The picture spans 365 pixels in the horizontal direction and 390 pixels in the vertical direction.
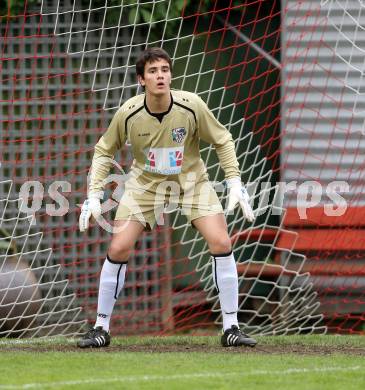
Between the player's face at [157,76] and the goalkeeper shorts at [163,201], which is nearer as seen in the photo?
the player's face at [157,76]

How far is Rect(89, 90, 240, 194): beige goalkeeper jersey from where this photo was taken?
7.06 meters

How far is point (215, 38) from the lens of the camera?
388 inches

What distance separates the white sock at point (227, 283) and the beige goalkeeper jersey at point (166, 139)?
0.51 metres

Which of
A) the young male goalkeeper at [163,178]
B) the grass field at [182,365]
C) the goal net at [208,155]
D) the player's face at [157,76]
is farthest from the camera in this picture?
the goal net at [208,155]

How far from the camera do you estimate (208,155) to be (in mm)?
9164

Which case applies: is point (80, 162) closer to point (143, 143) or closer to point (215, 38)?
point (215, 38)

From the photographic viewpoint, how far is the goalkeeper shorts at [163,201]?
7.12 meters

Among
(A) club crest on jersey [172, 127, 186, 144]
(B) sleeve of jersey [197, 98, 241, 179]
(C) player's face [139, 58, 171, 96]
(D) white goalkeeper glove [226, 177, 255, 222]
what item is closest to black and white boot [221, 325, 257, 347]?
(D) white goalkeeper glove [226, 177, 255, 222]

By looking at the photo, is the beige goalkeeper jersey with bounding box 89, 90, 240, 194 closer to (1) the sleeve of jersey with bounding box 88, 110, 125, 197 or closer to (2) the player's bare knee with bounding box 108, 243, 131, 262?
(1) the sleeve of jersey with bounding box 88, 110, 125, 197

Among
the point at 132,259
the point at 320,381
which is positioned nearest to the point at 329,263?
the point at 132,259

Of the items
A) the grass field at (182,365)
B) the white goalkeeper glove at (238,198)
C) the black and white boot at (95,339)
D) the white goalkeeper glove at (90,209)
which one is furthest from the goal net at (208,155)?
the white goalkeeper glove at (90,209)

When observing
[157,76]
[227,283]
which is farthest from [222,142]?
[227,283]

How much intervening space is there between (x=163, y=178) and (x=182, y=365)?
133cm

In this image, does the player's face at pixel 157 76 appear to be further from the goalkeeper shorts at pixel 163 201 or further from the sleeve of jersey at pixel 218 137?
the goalkeeper shorts at pixel 163 201
